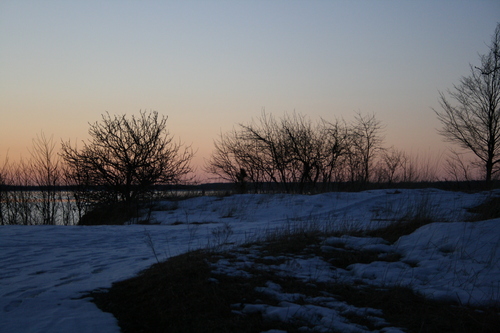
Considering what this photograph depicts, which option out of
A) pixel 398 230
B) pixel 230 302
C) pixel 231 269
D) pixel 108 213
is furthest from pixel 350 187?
pixel 230 302

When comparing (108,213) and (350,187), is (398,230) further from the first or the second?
(108,213)

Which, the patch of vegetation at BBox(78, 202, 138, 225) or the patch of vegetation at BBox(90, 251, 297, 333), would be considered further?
the patch of vegetation at BBox(78, 202, 138, 225)

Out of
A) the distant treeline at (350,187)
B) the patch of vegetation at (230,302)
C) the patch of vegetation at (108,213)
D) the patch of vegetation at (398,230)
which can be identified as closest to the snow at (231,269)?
the patch of vegetation at (230,302)

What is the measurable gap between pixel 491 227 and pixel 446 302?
2.47 metres

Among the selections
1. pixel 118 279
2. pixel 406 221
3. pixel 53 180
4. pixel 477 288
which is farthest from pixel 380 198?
pixel 53 180

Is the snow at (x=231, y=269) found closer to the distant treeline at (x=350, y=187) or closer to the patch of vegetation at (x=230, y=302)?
the patch of vegetation at (x=230, y=302)

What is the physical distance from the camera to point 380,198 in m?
12.5

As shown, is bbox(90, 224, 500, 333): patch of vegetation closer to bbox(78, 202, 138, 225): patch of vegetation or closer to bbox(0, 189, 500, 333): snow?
bbox(0, 189, 500, 333): snow

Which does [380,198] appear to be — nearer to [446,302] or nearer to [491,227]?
[491,227]

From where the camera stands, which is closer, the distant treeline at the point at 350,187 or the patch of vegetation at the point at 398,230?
the patch of vegetation at the point at 398,230

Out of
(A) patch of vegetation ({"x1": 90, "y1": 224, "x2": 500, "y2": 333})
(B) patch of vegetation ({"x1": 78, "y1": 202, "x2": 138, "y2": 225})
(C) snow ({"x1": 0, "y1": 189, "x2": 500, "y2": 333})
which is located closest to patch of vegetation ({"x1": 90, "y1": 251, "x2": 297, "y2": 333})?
(A) patch of vegetation ({"x1": 90, "y1": 224, "x2": 500, "y2": 333})

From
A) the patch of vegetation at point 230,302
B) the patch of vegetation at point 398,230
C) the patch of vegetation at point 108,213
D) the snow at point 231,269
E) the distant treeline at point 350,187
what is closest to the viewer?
the patch of vegetation at point 230,302

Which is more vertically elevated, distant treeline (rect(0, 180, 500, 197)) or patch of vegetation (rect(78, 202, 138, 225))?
distant treeline (rect(0, 180, 500, 197))

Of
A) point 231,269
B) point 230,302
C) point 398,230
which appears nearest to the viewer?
point 230,302
